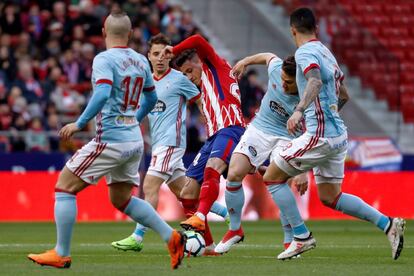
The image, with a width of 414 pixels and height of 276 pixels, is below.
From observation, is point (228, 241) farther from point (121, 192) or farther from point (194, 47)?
point (121, 192)

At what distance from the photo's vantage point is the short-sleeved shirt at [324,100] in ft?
36.8

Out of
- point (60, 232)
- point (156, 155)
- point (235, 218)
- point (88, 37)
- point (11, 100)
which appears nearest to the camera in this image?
point (60, 232)

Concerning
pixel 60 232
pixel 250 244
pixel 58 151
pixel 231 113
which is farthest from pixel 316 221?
pixel 60 232

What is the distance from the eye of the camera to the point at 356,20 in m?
28.3

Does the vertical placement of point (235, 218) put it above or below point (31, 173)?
above

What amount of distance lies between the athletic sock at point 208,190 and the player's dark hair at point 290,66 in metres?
1.35

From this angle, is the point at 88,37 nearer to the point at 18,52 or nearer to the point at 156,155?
the point at 18,52

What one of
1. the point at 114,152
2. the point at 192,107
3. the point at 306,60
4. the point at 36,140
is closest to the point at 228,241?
the point at 306,60

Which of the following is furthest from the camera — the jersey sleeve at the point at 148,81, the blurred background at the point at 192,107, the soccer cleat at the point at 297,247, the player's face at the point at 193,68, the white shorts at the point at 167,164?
the blurred background at the point at 192,107

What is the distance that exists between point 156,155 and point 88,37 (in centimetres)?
1149

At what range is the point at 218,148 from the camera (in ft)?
41.4

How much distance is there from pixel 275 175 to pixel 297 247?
704 mm

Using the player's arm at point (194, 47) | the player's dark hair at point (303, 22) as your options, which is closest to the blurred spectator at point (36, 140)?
the player's arm at point (194, 47)

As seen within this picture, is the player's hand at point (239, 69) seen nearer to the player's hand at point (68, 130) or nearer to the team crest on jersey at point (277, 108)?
the team crest on jersey at point (277, 108)
